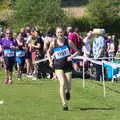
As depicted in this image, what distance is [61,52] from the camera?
14.5 m

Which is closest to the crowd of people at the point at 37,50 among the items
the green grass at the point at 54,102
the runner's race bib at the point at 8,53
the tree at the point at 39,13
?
the runner's race bib at the point at 8,53

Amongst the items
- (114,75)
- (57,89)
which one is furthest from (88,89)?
(114,75)

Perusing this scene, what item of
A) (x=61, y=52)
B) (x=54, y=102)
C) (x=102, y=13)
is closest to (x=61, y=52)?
(x=61, y=52)

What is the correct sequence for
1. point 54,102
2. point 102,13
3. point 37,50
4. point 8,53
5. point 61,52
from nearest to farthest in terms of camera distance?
1. point 61,52
2. point 54,102
3. point 8,53
4. point 37,50
5. point 102,13

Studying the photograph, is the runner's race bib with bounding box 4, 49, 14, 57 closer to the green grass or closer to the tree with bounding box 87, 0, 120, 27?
the green grass

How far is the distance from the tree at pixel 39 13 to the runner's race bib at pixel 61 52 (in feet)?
134

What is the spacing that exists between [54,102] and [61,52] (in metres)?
2.15

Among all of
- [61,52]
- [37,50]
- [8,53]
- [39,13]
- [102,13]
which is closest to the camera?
[61,52]

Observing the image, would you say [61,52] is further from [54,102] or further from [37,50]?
[37,50]

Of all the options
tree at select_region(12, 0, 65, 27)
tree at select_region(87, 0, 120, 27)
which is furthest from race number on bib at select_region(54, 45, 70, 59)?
tree at select_region(87, 0, 120, 27)

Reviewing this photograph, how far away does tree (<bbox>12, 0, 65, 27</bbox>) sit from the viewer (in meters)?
56.3

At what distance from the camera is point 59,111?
14.4 meters

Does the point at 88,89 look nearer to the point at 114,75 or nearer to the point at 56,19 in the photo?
the point at 114,75

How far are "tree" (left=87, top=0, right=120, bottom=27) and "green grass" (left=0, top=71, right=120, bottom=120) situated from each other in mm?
42791
